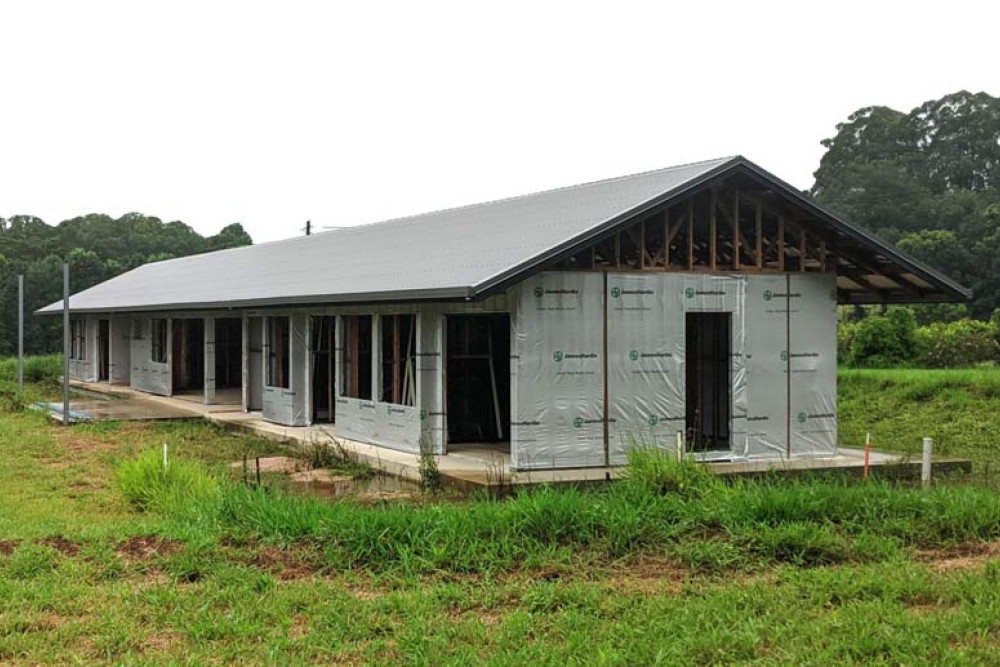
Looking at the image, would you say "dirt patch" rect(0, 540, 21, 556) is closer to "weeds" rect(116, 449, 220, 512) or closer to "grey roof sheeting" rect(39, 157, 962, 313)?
"weeds" rect(116, 449, 220, 512)

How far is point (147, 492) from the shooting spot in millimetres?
10055

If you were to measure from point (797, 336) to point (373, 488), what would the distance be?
19.8 feet

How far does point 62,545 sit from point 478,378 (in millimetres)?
7793

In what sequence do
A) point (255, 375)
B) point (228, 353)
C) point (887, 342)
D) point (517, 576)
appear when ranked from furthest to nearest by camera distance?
point (228, 353)
point (887, 342)
point (255, 375)
point (517, 576)

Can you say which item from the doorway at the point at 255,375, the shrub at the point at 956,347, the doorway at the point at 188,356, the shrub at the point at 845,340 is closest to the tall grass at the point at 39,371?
the doorway at the point at 188,356

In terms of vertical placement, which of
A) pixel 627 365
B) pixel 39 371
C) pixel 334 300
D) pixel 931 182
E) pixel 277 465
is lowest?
pixel 277 465

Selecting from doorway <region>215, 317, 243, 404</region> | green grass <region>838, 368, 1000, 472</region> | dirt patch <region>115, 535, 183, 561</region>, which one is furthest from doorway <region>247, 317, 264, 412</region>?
dirt patch <region>115, 535, 183, 561</region>

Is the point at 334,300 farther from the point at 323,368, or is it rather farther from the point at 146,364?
the point at 146,364

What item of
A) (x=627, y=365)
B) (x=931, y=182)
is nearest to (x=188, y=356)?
(x=627, y=365)

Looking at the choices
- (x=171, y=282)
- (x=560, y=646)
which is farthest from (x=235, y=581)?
(x=171, y=282)

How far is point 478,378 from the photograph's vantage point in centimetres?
1524

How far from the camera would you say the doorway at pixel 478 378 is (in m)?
15.1

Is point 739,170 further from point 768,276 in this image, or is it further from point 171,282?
point 171,282

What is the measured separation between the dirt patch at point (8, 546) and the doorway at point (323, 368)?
8.33 m
